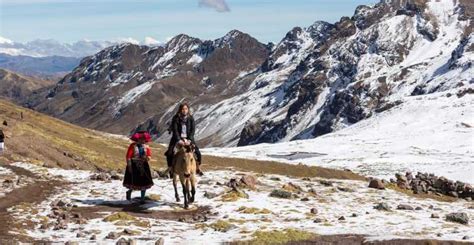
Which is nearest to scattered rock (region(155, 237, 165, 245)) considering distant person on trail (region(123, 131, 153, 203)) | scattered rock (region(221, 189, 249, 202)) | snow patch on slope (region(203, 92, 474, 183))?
distant person on trail (region(123, 131, 153, 203))

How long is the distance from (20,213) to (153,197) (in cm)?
652

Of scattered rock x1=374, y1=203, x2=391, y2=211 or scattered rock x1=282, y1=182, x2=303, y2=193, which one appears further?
scattered rock x1=282, y1=182, x2=303, y2=193

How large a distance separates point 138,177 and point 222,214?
484 cm

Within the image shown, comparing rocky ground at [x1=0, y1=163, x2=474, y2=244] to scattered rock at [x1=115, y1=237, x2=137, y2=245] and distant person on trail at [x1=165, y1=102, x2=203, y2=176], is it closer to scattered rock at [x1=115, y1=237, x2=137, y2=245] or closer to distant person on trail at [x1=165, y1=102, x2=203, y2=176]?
scattered rock at [x1=115, y1=237, x2=137, y2=245]

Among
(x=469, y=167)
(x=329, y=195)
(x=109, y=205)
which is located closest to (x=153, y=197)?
(x=109, y=205)

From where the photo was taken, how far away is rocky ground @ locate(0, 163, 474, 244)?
2130 cm

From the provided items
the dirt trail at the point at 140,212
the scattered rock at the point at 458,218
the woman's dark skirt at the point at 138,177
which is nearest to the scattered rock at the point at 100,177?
the woman's dark skirt at the point at 138,177

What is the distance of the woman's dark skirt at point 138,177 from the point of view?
2786cm

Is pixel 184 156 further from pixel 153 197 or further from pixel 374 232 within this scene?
pixel 374 232

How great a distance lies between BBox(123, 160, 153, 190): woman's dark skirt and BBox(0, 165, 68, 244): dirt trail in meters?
4.39

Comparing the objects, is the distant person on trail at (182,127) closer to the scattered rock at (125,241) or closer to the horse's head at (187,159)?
the horse's head at (187,159)

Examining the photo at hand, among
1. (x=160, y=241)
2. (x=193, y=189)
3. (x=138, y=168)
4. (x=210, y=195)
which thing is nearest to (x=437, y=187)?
(x=210, y=195)

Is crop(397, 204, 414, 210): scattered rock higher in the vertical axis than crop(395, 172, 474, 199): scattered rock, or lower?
higher

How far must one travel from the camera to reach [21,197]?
94.5ft
